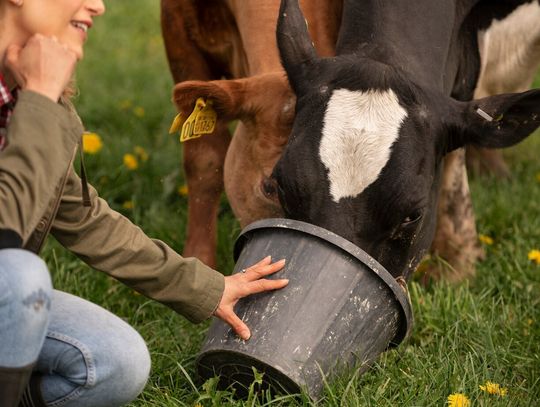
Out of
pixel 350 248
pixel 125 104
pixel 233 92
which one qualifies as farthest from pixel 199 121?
pixel 125 104

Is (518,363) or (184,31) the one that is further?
(184,31)

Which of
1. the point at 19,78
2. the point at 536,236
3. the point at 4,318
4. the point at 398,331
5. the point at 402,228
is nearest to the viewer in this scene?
the point at 4,318

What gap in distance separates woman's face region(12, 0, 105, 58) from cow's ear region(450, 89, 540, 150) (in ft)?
4.42

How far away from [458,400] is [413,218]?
0.63 metres

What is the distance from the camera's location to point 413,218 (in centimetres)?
345

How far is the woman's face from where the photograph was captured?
9.12 ft

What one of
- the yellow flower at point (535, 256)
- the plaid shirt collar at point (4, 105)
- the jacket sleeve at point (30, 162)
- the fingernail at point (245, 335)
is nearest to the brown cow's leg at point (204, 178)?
the yellow flower at point (535, 256)

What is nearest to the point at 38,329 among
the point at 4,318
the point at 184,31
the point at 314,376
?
the point at 4,318

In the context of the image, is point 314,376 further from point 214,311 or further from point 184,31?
point 184,31

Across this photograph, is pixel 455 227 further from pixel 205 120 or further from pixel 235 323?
pixel 235 323

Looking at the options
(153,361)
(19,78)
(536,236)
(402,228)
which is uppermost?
(19,78)

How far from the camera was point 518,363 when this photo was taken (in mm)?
3500

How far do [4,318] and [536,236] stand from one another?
291 cm

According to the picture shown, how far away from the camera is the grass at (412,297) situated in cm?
322
